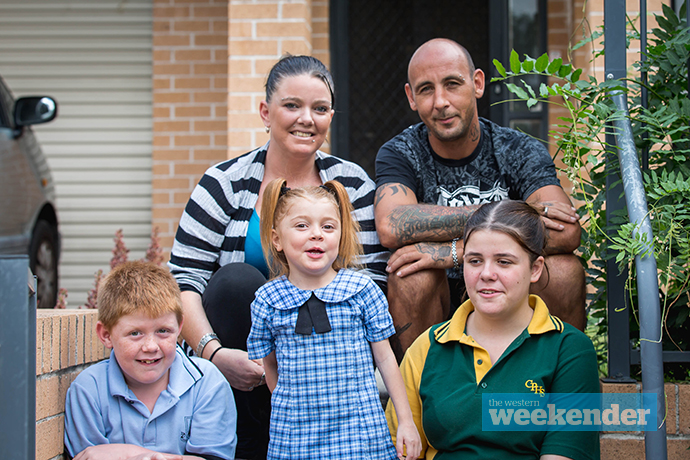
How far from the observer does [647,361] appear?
5.69 feet

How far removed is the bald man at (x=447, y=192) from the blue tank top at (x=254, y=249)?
1.55 ft

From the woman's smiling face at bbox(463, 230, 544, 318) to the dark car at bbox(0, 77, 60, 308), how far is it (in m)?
2.95

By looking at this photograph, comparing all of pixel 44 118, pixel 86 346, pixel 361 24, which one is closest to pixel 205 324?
pixel 86 346

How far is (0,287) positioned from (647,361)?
162 cm

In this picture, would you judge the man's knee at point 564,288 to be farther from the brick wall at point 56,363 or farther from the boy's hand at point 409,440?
the brick wall at point 56,363

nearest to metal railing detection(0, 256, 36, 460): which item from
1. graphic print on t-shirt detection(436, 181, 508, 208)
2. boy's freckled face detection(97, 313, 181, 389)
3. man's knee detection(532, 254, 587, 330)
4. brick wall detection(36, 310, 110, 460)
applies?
brick wall detection(36, 310, 110, 460)

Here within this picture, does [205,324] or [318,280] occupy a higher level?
[318,280]

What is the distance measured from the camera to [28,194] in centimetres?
406

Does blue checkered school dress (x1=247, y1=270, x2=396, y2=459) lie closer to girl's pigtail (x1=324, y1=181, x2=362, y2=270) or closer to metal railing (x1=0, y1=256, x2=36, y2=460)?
girl's pigtail (x1=324, y1=181, x2=362, y2=270)

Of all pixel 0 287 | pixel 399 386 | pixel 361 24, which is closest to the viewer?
pixel 0 287

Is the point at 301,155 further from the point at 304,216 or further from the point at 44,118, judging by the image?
the point at 44,118

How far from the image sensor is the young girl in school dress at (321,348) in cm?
187

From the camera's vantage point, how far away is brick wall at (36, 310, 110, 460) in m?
1.79

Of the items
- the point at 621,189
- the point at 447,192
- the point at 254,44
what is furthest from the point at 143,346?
the point at 254,44
